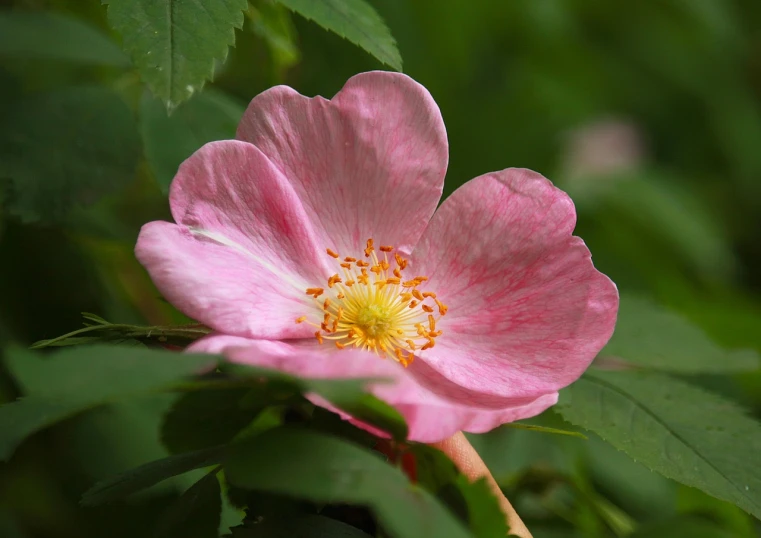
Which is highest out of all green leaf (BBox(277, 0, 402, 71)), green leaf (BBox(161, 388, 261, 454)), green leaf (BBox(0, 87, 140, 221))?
green leaf (BBox(277, 0, 402, 71))

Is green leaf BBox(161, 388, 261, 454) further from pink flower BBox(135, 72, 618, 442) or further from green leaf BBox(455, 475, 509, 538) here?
green leaf BBox(455, 475, 509, 538)

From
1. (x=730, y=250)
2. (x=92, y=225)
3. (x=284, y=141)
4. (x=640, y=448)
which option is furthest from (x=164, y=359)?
(x=730, y=250)

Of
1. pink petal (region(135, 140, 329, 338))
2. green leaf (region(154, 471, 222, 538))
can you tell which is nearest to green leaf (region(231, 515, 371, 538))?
green leaf (region(154, 471, 222, 538))

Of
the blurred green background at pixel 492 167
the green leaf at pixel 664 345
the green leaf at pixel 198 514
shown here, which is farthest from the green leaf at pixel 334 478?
the green leaf at pixel 664 345

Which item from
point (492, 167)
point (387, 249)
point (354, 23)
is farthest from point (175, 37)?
point (492, 167)

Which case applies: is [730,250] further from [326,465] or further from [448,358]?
[326,465]

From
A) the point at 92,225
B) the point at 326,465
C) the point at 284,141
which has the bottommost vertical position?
the point at 92,225

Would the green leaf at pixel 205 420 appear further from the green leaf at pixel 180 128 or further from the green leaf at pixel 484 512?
the green leaf at pixel 180 128
